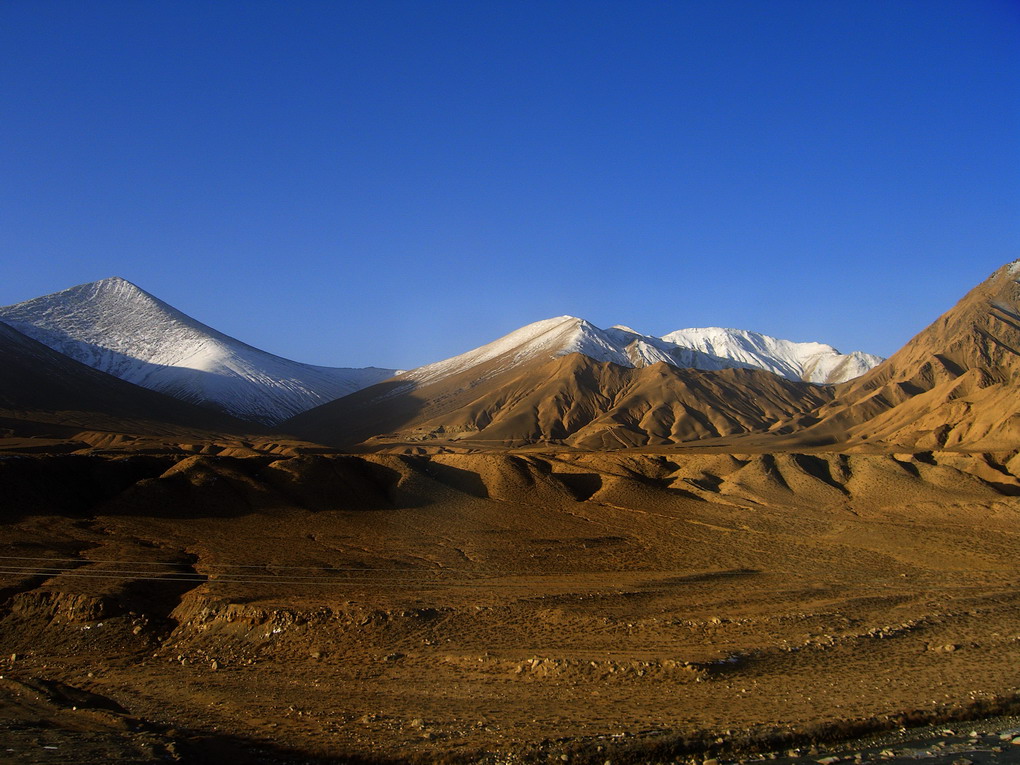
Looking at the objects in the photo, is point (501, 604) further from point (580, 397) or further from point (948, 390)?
point (580, 397)

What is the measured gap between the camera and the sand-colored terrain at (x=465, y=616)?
15.6 meters

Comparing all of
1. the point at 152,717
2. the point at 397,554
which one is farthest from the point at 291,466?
the point at 152,717

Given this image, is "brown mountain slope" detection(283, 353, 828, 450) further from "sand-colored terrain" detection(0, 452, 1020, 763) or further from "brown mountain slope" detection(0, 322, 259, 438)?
"sand-colored terrain" detection(0, 452, 1020, 763)

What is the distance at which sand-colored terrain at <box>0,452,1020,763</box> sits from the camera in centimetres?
1560

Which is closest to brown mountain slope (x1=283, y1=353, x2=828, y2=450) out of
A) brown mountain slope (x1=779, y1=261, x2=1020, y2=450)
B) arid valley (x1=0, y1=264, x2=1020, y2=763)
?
brown mountain slope (x1=779, y1=261, x2=1020, y2=450)

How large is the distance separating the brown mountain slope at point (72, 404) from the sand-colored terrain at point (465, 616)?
71.7 meters

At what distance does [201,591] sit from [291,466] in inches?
784

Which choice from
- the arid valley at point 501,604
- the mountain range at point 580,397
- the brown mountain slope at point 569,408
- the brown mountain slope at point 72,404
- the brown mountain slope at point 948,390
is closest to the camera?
the arid valley at point 501,604

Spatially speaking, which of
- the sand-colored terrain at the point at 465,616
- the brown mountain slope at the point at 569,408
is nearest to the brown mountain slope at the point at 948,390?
the brown mountain slope at the point at 569,408

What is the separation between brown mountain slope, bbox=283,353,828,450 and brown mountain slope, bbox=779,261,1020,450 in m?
12.2

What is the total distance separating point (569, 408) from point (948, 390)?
56.5m

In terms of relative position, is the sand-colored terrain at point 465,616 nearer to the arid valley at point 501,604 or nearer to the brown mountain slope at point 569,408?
the arid valley at point 501,604

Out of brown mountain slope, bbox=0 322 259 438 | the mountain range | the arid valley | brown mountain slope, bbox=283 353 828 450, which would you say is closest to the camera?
the arid valley

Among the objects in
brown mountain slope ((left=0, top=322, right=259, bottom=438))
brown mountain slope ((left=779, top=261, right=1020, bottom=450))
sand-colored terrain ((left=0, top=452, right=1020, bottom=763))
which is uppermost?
brown mountain slope ((left=779, top=261, right=1020, bottom=450))
